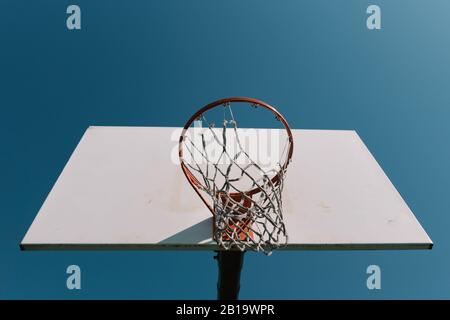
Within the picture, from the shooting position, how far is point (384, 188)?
2127mm

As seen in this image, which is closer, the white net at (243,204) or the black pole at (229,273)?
the white net at (243,204)

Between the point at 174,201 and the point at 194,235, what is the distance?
33 cm

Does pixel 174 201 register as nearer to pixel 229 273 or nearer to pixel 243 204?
pixel 243 204

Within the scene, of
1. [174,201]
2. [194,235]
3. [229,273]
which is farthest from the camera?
[229,273]

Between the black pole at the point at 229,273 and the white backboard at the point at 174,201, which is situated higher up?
the white backboard at the point at 174,201

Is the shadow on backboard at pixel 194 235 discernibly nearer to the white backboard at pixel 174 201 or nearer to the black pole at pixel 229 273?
the white backboard at pixel 174 201

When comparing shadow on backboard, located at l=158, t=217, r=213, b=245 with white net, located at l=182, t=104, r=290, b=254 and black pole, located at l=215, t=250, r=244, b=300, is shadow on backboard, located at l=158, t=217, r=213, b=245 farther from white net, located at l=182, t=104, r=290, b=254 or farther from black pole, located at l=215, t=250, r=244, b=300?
black pole, located at l=215, t=250, r=244, b=300

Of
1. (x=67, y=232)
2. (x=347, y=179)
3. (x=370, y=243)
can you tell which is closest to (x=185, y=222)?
(x=67, y=232)

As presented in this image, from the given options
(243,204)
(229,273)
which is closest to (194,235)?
A: (243,204)

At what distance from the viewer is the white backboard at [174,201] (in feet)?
5.57

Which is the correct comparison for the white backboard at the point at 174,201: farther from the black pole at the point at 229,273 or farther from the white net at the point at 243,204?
the black pole at the point at 229,273

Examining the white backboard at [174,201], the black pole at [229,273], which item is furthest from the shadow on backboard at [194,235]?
the black pole at [229,273]

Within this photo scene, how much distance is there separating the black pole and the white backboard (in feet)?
1.63

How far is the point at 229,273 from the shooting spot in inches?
89.0
